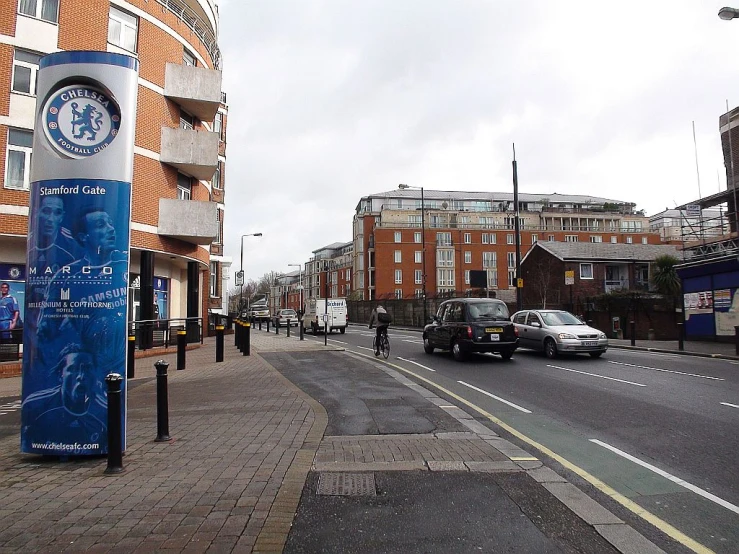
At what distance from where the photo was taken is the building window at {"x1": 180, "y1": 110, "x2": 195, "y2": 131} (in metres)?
23.5

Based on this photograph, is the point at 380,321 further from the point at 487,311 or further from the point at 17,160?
the point at 17,160

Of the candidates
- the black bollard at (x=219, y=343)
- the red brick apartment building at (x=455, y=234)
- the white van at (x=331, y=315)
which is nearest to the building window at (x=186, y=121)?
the black bollard at (x=219, y=343)

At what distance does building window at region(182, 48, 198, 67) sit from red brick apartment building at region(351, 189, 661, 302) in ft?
175

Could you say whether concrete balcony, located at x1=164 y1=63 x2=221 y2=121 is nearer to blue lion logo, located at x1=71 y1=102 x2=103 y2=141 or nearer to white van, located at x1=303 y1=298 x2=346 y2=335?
white van, located at x1=303 y1=298 x2=346 y2=335

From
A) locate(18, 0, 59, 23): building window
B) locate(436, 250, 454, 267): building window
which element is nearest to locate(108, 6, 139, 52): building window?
locate(18, 0, 59, 23): building window

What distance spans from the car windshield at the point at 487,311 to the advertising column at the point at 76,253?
10967 millimetres

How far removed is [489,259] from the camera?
266 ft

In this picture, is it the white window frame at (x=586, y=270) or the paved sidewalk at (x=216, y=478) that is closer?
the paved sidewalk at (x=216, y=478)

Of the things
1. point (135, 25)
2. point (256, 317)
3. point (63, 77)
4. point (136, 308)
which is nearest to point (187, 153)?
point (135, 25)

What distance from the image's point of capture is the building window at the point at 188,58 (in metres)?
23.5

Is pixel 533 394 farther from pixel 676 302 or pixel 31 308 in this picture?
pixel 676 302

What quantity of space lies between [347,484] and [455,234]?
7688 centimetres

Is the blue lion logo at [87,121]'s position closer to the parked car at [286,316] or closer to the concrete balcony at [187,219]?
the concrete balcony at [187,219]

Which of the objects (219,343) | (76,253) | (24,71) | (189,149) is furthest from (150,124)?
(76,253)
